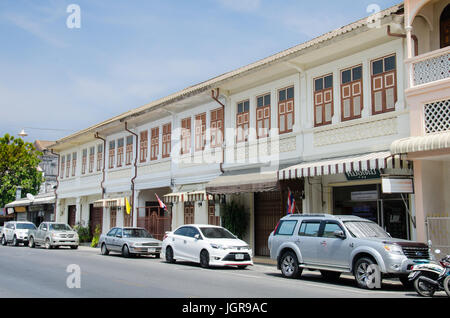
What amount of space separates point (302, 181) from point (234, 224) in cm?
427

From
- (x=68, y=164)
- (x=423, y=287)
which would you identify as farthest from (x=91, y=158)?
(x=423, y=287)

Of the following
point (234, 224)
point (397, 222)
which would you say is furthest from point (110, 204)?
point (397, 222)

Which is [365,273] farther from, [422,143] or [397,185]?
[422,143]

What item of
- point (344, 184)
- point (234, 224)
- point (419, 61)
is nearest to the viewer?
point (419, 61)

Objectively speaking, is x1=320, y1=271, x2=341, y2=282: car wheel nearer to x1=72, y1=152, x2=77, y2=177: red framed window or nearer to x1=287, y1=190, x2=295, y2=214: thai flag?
x1=287, y1=190, x2=295, y2=214: thai flag

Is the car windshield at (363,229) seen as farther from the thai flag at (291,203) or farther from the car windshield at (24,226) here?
the car windshield at (24,226)

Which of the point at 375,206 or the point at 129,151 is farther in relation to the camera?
the point at 129,151

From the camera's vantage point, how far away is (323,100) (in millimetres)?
18344

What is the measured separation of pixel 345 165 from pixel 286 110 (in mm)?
4926

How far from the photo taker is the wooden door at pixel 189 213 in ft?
83.9

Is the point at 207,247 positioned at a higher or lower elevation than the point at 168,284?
higher
